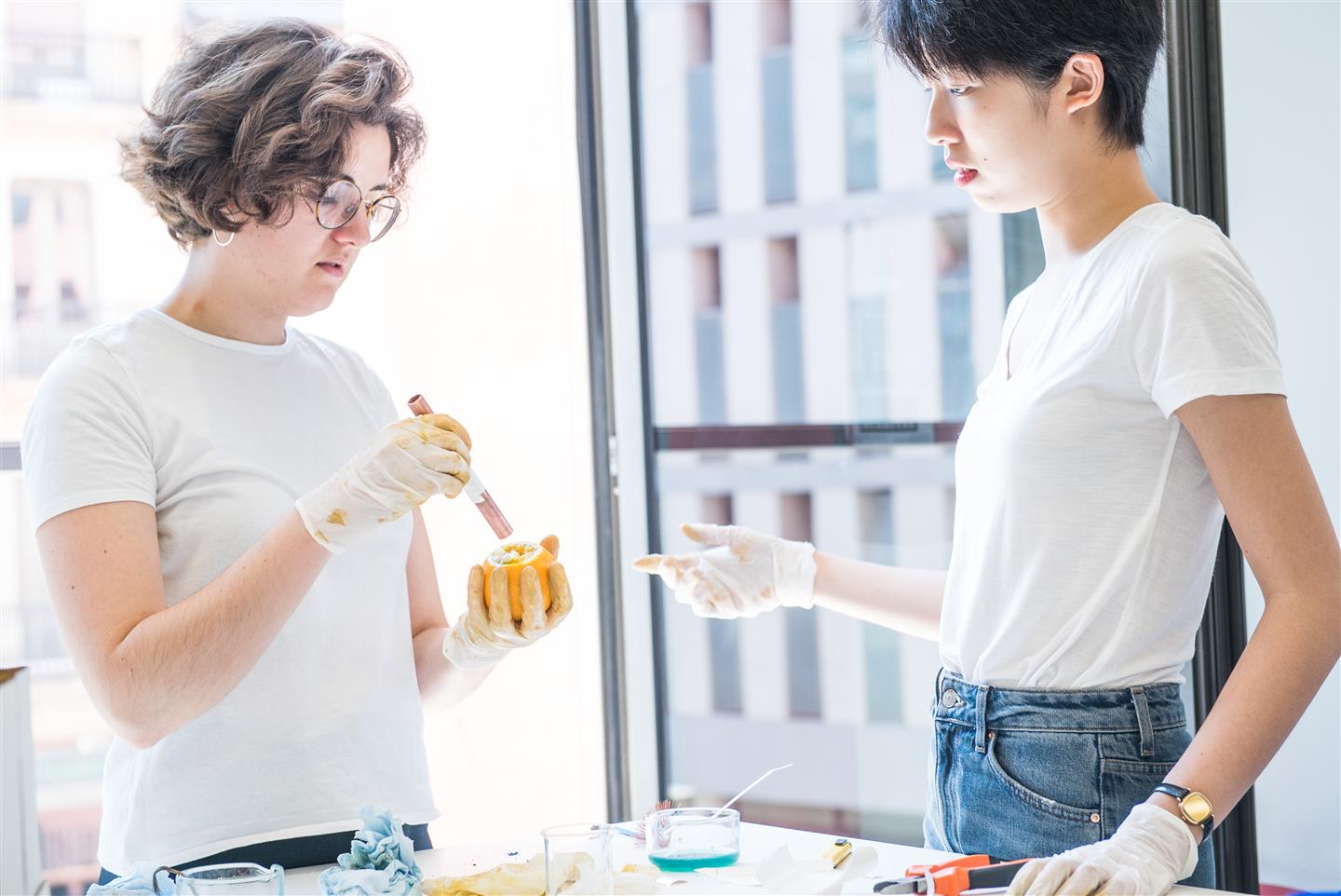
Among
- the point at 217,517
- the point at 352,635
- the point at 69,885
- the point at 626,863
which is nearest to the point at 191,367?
the point at 217,517

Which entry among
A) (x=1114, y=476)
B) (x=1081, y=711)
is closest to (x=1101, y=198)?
(x=1114, y=476)

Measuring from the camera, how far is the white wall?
5.72 feet

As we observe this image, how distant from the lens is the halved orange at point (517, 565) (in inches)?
53.9

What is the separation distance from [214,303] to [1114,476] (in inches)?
42.7

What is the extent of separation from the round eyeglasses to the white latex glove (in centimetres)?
107

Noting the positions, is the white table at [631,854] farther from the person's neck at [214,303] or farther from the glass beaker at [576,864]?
the person's neck at [214,303]

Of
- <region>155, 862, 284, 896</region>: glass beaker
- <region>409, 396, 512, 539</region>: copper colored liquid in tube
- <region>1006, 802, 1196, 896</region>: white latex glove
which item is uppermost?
<region>409, 396, 512, 539</region>: copper colored liquid in tube

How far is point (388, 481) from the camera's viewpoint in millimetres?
1308

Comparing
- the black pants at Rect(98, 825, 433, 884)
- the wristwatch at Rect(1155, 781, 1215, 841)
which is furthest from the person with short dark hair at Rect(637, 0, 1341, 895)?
the black pants at Rect(98, 825, 433, 884)

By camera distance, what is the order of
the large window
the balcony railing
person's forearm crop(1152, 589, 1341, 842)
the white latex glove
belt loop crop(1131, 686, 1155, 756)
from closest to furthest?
the white latex glove, person's forearm crop(1152, 589, 1341, 842), belt loop crop(1131, 686, 1155, 756), the balcony railing, the large window

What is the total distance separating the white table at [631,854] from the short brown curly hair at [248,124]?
0.78 metres

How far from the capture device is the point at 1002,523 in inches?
51.5

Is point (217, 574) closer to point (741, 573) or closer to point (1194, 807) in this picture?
point (741, 573)

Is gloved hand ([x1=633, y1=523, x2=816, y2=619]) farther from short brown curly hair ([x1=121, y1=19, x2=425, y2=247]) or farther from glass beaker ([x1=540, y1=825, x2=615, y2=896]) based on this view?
short brown curly hair ([x1=121, y1=19, x2=425, y2=247])
